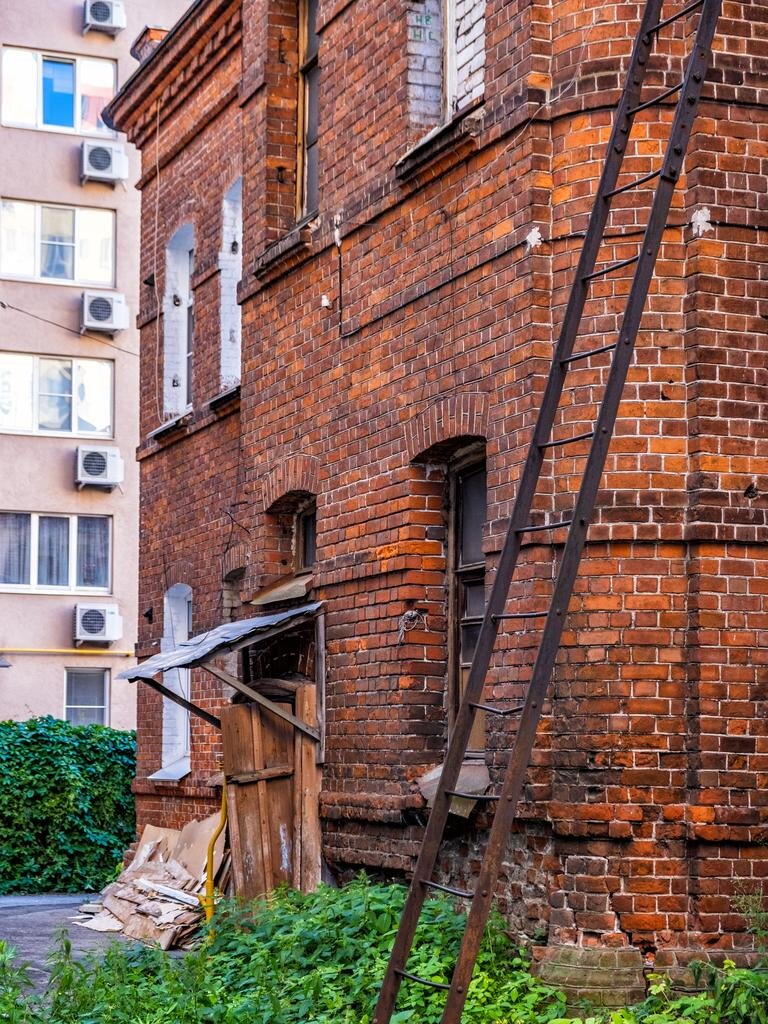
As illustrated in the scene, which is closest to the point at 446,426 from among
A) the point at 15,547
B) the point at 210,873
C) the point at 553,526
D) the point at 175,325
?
the point at 553,526

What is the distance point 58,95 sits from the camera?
1188 inches

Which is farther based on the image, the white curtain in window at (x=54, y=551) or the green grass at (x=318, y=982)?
the white curtain in window at (x=54, y=551)

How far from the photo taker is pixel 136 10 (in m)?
31.0

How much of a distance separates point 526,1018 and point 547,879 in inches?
31.3

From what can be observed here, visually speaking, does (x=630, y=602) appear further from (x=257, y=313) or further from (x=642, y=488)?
(x=257, y=313)

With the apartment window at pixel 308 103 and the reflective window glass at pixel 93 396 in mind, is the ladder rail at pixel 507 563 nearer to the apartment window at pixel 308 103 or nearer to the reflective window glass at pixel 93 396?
the apartment window at pixel 308 103

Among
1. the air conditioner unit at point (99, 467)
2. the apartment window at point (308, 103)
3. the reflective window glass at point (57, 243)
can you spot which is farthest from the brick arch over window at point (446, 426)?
the reflective window glass at point (57, 243)

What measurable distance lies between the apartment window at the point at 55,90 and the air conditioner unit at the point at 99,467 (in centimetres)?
601

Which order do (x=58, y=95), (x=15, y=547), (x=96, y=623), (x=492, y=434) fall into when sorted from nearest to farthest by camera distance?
(x=492, y=434) < (x=96, y=623) < (x=15, y=547) < (x=58, y=95)

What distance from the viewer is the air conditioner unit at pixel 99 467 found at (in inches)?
1134

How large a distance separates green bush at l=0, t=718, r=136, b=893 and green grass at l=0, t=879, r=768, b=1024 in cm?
1008

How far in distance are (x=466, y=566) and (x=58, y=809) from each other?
11992 mm

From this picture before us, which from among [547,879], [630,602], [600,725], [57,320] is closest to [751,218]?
[630,602]

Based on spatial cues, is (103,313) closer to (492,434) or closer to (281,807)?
(281,807)
